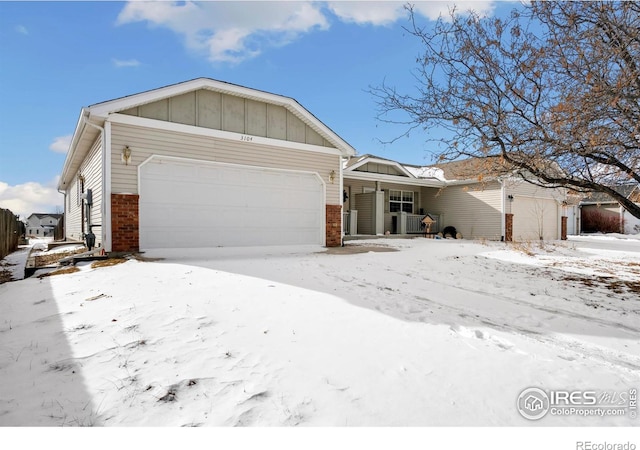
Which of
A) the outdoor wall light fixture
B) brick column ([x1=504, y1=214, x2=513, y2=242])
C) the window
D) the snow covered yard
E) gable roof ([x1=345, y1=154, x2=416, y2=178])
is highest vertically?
gable roof ([x1=345, y1=154, x2=416, y2=178])

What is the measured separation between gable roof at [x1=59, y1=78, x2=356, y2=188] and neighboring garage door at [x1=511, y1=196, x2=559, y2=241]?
11073 mm

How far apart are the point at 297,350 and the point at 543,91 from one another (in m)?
5.51

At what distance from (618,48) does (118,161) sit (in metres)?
9.33

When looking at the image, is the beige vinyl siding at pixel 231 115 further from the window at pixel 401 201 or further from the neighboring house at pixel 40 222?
the neighboring house at pixel 40 222

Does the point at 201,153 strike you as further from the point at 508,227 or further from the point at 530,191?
the point at 530,191

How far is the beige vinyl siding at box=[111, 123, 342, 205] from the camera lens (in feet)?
25.5

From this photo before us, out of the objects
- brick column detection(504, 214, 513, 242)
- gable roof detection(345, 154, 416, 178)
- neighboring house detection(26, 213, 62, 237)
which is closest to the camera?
gable roof detection(345, 154, 416, 178)

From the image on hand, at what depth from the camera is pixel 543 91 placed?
5203mm

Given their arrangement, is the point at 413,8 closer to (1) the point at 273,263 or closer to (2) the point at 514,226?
(1) the point at 273,263

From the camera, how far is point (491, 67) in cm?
529

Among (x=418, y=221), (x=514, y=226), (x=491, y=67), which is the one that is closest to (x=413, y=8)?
(x=491, y=67)

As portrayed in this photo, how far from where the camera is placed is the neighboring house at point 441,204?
15.8 metres

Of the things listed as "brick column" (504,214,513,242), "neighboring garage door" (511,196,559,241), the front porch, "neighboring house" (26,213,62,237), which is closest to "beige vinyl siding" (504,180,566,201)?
"neighboring garage door" (511,196,559,241)

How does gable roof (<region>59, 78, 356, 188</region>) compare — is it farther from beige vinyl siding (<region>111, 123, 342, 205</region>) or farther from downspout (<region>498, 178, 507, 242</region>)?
downspout (<region>498, 178, 507, 242</region>)
